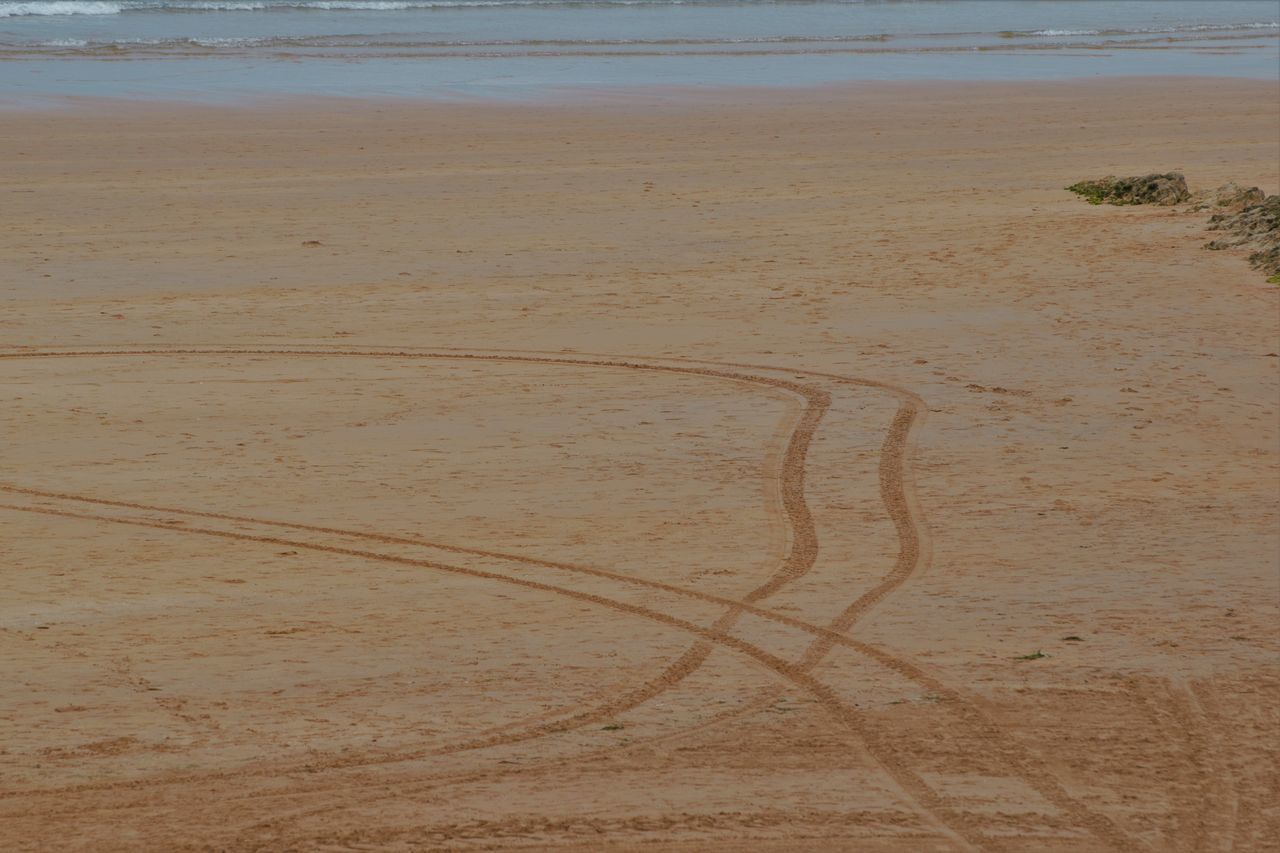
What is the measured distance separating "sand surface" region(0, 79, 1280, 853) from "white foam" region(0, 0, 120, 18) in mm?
23319

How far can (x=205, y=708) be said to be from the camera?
15.9 ft

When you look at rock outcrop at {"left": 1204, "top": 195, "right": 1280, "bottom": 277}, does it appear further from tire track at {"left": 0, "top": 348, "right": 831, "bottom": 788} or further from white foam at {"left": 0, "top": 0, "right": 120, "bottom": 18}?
white foam at {"left": 0, "top": 0, "right": 120, "bottom": 18}

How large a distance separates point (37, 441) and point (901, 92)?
59.5ft

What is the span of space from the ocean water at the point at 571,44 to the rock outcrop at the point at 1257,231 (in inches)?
473

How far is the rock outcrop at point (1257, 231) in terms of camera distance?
1170cm

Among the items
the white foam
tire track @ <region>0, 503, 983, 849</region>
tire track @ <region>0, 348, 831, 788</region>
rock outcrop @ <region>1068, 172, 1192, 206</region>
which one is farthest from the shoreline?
the white foam

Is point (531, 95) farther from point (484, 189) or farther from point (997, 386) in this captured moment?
point (997, 386)

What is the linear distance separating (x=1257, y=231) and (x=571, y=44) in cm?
2047

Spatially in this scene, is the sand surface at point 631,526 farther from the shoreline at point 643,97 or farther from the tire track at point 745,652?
the shoreline at point 643,97

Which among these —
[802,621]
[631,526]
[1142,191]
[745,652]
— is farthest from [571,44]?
[745,652]

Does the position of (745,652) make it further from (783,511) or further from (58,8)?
(58,8)

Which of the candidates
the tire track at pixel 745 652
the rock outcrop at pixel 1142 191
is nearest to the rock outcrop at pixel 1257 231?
the rock outcrop at pixel 1142 191

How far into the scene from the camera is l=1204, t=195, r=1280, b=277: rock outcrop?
11695 mm

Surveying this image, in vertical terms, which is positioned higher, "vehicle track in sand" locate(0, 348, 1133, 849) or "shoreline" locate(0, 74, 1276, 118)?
"shoreline" locate(0, 74, 1276, 118)
